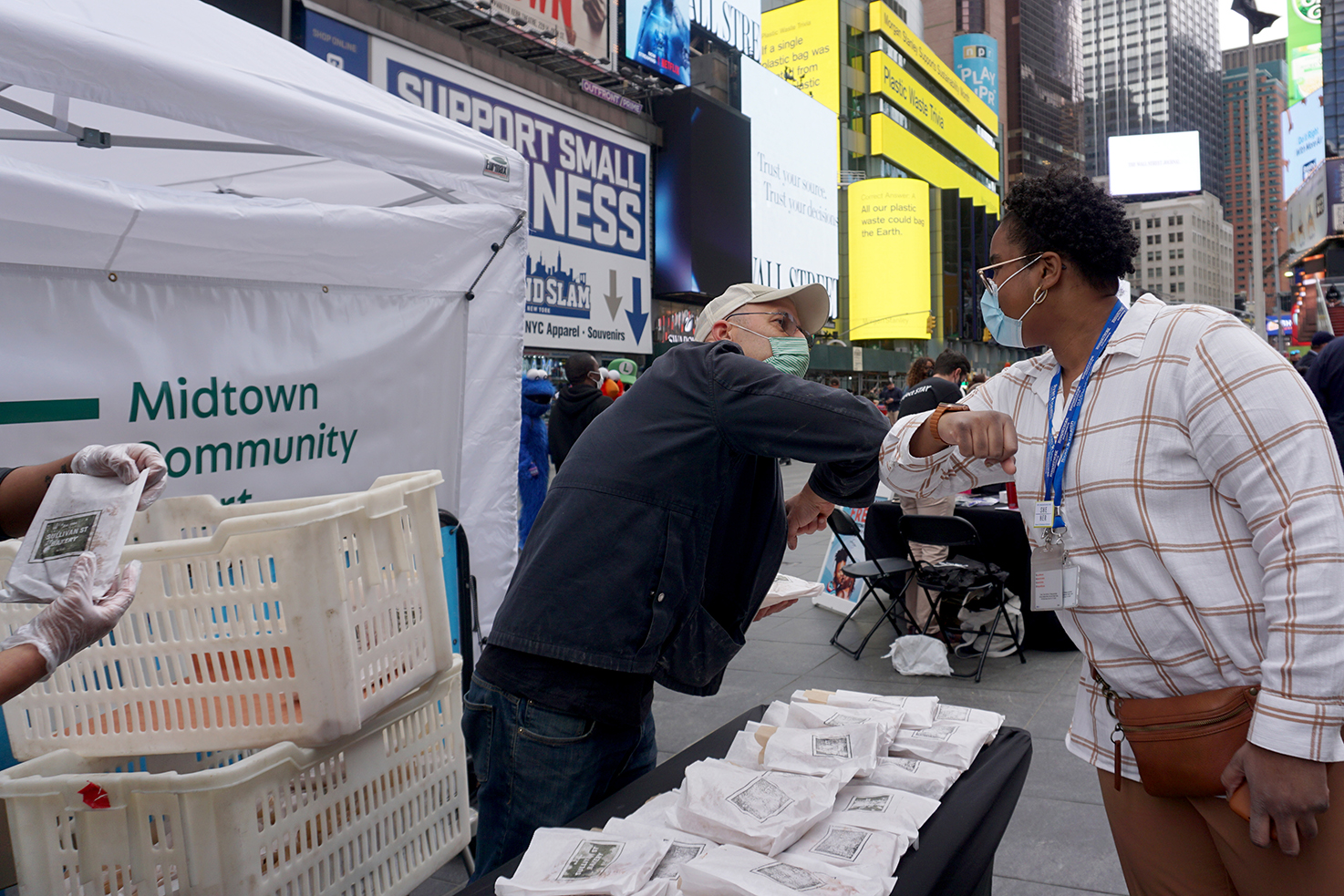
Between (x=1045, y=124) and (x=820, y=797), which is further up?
(x=1045, y=124)

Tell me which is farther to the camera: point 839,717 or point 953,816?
point 839,717

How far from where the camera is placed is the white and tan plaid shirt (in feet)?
4.32

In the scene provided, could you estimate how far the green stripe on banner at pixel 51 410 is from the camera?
250 centimetres

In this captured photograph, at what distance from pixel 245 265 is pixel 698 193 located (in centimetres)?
1565

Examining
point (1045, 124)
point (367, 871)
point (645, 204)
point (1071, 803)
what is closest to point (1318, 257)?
point (645, 204)

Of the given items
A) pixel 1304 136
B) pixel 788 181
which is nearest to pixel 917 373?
pixel 788 181

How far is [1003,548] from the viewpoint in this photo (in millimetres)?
6145

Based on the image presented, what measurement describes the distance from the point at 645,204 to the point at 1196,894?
1526cm

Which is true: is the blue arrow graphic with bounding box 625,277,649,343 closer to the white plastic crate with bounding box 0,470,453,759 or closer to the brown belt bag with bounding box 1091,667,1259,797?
the white plastic crate with bounding box 0,470,453,759

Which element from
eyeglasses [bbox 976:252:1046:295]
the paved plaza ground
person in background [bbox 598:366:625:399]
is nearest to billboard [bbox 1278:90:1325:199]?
person in background [bbox 598:366:625:399]

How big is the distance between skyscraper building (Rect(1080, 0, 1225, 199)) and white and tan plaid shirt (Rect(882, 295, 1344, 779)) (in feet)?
403

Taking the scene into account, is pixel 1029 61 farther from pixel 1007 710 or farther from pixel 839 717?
pixel 839 717

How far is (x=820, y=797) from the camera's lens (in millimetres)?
1585

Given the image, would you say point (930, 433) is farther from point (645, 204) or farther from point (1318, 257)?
point (1318, 257)
